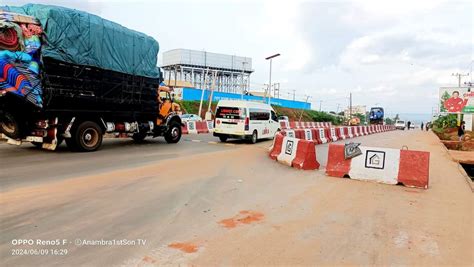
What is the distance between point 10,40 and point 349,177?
966 cm

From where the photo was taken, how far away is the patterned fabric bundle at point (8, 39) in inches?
374

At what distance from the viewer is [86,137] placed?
1189 centimetres

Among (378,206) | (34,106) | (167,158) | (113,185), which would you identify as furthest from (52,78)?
(378,206)

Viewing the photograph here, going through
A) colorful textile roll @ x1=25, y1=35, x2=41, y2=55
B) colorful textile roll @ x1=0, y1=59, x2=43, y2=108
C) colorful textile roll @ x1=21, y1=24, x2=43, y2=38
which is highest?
colorful textile roll @ x1=21, y1=24, x2=43, y2=38

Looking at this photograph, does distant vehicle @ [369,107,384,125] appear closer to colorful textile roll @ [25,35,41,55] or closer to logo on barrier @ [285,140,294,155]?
logo on barrier @ [285,140,294,155]

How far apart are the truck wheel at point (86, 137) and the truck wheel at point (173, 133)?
399 centimetres

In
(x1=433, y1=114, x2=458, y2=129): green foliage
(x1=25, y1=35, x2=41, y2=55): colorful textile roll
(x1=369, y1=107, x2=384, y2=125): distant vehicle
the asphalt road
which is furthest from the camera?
(x1=369, y1=107, x2=384, y2=125): distant vehicle

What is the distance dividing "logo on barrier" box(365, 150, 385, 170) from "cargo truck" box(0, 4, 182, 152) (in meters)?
8.73

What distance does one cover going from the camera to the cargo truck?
988cm

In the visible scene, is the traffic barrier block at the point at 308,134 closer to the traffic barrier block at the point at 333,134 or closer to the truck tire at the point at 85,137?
the traffic barrier block at the point at 333,134

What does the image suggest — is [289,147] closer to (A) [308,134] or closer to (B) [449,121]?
(A) [308,134]

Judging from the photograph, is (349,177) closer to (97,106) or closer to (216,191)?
(216,191)

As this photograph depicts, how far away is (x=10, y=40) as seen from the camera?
964cm

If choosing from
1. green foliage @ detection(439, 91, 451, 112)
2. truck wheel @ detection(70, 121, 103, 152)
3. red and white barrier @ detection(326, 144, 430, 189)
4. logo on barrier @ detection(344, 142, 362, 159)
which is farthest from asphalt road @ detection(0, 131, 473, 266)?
green foliage @ detection(439, 91, 451, 112)
